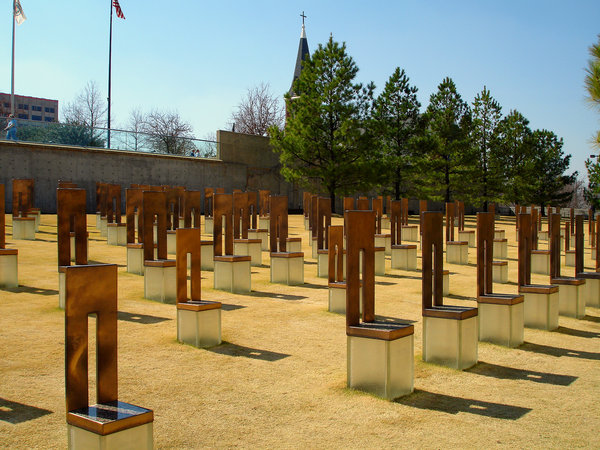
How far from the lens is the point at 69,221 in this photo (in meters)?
7.31

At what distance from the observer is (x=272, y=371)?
4.92 meters

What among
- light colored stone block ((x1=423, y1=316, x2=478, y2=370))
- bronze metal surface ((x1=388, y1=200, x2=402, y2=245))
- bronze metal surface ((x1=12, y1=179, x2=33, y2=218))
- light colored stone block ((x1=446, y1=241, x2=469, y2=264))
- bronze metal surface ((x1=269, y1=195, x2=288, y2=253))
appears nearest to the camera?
light colored stone block ((x1=423, y1=316, x2=478, y2=370))

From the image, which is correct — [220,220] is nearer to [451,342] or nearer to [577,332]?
[451,342]

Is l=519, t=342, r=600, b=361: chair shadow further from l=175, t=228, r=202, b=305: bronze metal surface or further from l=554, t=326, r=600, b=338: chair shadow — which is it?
l=175, t=228, r=202, b=305: bronze metal surface

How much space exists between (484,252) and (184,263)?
304 cm

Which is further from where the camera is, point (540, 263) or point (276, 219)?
point (540, 263)

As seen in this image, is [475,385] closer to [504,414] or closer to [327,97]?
[504,414]

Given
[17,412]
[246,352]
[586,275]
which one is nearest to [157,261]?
[246,352]

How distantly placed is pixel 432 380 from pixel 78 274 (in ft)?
9.77

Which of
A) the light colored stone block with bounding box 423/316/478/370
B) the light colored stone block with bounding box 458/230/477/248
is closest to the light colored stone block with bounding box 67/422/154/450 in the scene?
the light colored stone block with bounding box 423/316/478/370

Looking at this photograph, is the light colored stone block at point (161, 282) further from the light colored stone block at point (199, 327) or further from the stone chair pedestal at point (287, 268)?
the stone chair pedestal at point (287, 268)

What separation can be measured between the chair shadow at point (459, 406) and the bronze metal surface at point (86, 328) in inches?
82.8

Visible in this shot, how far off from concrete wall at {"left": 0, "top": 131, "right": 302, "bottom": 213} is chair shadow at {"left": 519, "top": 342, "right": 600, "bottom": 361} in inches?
867

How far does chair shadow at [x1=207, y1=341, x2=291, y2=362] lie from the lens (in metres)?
5.34
